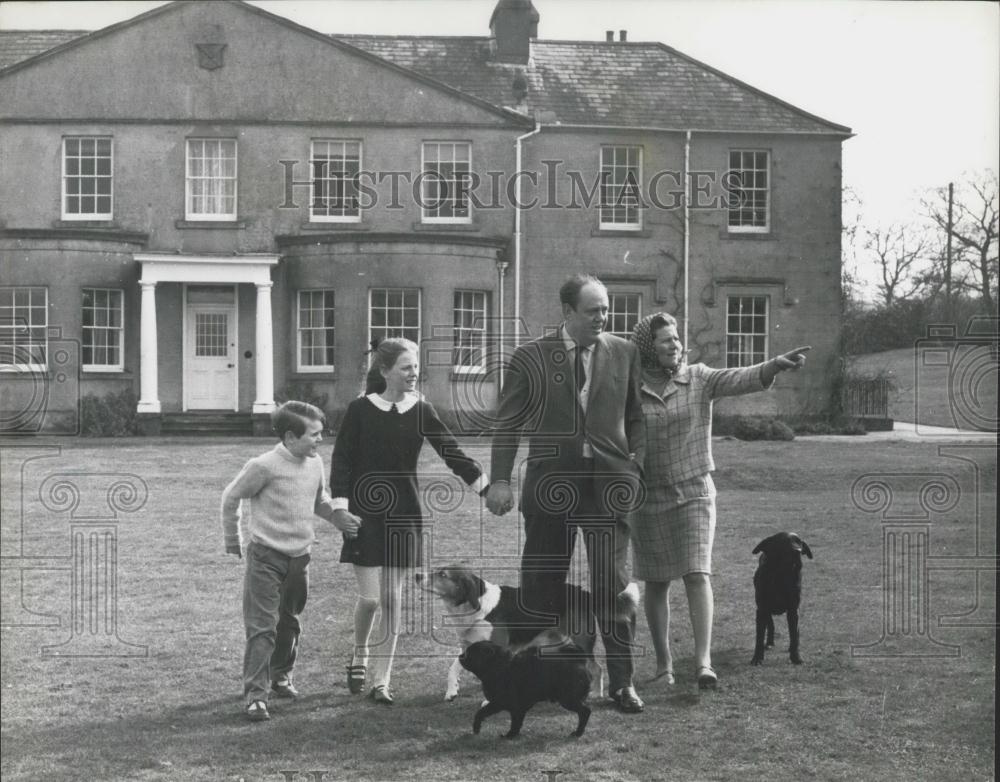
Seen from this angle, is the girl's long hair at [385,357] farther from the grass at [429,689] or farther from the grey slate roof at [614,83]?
the grey slate roof at [614,83]

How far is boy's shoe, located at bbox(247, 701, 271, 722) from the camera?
15.1 ft

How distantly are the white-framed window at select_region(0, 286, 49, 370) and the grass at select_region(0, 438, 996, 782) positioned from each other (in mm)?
500

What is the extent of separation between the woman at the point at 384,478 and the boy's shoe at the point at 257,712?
0.54 meters

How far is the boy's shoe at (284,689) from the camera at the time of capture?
500 cm

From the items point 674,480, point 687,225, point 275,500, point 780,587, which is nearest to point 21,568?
point 275,500

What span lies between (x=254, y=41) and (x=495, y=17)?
2.42 m

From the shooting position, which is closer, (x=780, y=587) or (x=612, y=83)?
(x=780, y=587)

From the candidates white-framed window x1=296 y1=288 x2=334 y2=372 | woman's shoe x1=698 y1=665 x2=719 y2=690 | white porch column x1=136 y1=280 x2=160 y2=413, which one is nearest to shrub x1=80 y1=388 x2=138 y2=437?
white porch column x1=136 y1=280 x2=160 y2=413

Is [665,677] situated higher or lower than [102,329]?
lower

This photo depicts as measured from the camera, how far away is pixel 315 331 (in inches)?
340

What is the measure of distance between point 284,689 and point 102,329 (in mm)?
3954

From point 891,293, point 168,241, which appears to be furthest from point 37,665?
point 891,293

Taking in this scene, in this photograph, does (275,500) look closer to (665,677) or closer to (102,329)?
(665,677)

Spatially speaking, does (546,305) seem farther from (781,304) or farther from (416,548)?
(416,548)
